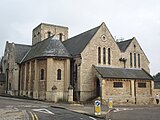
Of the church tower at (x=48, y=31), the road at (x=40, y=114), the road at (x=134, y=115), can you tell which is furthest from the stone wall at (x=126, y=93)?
the church tower at (x=48, y=31)

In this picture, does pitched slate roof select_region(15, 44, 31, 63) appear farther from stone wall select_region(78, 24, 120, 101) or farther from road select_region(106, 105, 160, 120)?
road select_region(106, 105, 160, 120)

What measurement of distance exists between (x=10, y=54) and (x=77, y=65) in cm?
2105

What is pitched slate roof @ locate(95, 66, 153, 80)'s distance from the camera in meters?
36.9

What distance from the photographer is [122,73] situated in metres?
39.1

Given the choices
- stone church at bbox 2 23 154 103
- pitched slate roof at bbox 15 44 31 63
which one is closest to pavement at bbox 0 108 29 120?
stone church at bbox 2 23 154 103

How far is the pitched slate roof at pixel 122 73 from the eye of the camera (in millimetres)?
36925

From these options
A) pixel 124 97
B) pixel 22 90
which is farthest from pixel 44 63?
pixel 124 97

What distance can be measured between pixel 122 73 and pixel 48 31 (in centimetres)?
2749

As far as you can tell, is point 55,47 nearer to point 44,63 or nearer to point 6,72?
point 44,63

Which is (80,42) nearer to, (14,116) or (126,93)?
(126,93)

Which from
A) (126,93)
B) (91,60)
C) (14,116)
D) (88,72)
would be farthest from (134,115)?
(91,60)

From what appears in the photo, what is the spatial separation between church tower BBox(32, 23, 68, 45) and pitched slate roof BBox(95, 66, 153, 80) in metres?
24.4

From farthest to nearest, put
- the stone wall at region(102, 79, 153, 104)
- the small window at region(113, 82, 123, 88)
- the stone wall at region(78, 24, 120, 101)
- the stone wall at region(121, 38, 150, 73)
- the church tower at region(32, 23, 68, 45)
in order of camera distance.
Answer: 1. the church tower at region(32, 23, 68, 45)
2. the stone wall at region(121, 38, 150, 73)
3. the stone wall at region(78, 24, 120, 101)
4. the small window at region(113, 82, 123, 88)
5. the stone wall at region(102, 79, 153, 104)

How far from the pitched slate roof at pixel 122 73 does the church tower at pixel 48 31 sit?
24392 millimetres
